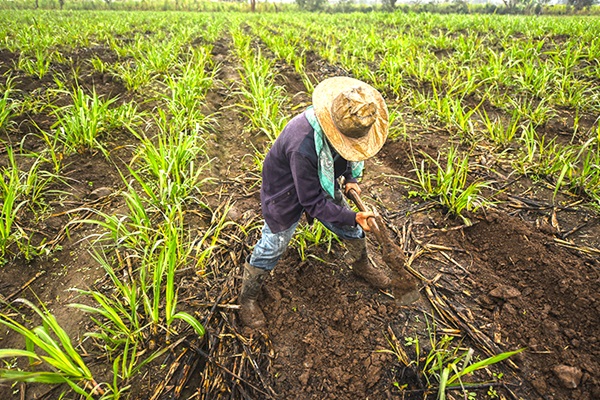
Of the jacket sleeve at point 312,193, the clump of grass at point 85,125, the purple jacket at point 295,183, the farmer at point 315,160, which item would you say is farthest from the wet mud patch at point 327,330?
the clump of grass at point 85,125

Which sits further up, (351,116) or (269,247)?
(351,116)

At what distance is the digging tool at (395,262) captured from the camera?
150 cm

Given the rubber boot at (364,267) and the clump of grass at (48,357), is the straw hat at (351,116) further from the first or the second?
the clump of grass at (48,357)

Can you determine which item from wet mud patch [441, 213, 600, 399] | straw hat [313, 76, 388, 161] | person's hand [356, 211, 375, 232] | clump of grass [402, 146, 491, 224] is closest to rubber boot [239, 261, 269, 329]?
person's hand [356, 211, 375, 232]

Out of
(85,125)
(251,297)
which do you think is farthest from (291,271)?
(85,125)

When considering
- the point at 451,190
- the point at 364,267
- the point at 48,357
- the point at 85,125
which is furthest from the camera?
the point at 85,125

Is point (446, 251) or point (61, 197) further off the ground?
point (61, 197)

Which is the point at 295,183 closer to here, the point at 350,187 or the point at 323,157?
the point at 323,157

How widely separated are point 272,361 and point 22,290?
1.58m

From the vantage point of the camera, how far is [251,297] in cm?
181

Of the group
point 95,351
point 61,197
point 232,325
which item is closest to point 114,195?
point 61,197

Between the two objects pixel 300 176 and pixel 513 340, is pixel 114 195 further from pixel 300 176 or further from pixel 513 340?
pixel 513 340

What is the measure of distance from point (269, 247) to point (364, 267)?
0.66 metres

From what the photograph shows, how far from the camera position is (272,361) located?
1.61m
